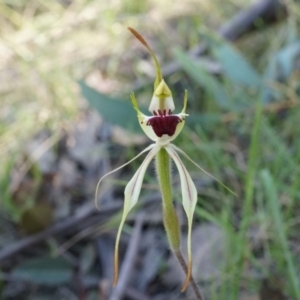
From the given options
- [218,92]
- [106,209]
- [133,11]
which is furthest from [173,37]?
[106,209]

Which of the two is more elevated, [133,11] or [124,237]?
[133,11]

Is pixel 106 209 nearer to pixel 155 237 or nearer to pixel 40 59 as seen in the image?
pixel 155 237

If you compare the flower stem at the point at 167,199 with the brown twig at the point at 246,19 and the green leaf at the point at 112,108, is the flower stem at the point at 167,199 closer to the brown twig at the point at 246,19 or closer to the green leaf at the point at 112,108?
the green leaf at the point at 112,108

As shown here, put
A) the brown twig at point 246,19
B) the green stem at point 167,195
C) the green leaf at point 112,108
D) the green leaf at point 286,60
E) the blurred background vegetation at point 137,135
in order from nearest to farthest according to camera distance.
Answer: the green stem at point 167,195
the blurred background vegetation at point 137,135
the green leaf at point 112,108
the green leaf at point 286,60
the brown twig at point 246,19

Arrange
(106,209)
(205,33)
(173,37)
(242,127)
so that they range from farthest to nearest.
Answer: (173,37)
(205,33)
(242,127)
(106,209)

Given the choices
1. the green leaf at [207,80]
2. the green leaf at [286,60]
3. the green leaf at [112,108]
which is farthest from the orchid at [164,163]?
the green leaf at [286,60]

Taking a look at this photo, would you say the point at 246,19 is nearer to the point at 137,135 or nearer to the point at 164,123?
the point at 137,135
